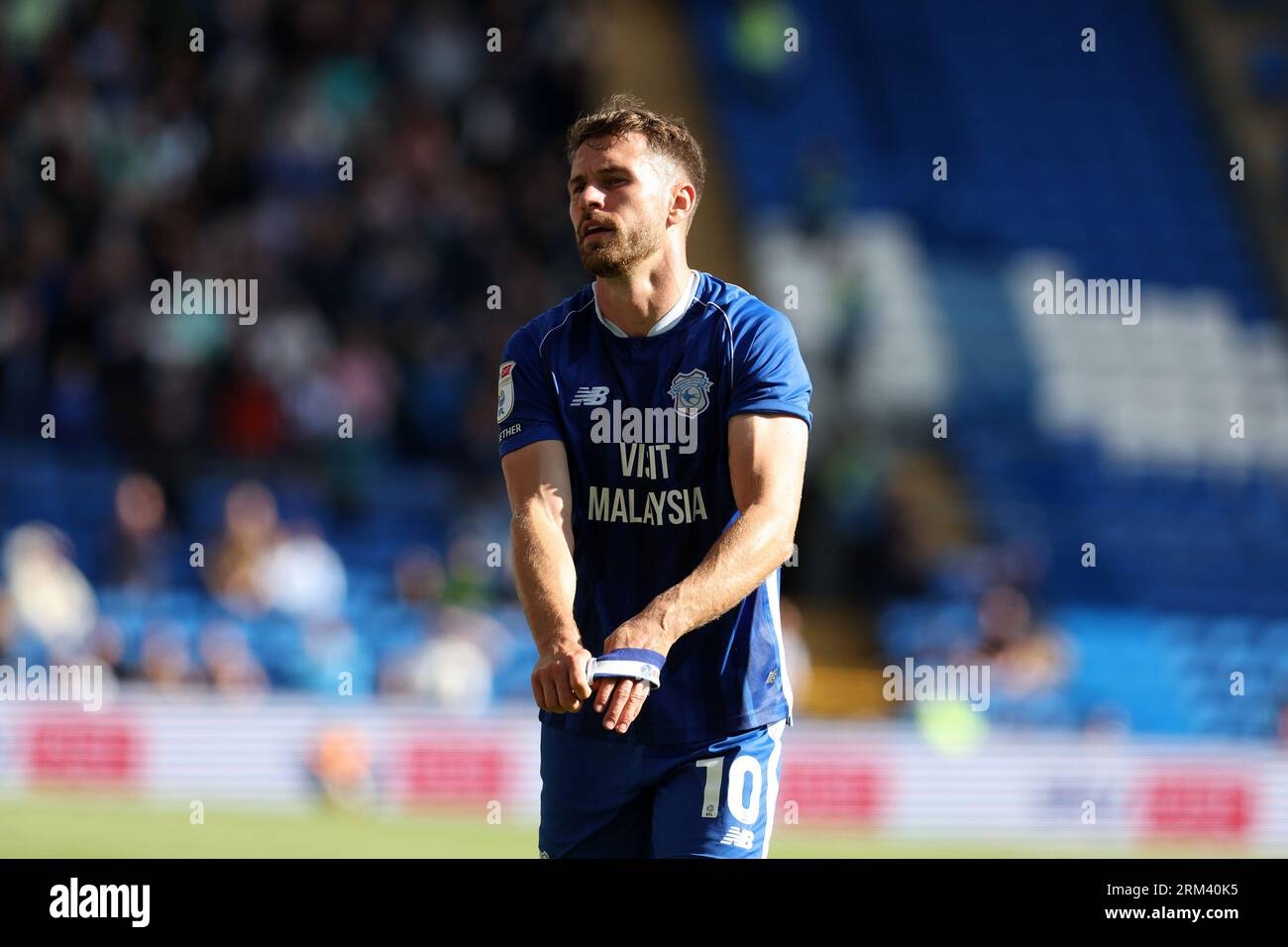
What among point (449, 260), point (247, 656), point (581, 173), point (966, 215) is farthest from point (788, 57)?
point (581, 173)

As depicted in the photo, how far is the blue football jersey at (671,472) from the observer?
5.73m

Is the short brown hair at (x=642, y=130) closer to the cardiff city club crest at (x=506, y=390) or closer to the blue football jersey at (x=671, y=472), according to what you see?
the blue football jersey at (x=671, y=472)

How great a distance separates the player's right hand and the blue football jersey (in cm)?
56

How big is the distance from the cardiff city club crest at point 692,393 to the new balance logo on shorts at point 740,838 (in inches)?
47.7

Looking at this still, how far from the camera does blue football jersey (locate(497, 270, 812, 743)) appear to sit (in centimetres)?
→ 573

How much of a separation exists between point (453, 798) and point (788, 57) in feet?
42.1

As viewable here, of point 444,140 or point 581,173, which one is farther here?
point 444,140

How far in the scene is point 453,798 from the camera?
15477 millimetres

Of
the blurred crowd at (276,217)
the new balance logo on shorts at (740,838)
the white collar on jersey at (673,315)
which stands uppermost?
the blurred crowd at (276,217)

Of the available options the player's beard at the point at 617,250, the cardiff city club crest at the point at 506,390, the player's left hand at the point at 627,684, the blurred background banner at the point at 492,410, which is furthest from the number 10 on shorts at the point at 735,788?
the blurred background banner at the point at 492,410

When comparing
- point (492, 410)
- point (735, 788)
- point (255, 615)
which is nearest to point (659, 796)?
point (735, 788)

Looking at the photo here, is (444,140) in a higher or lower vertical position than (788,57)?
lower

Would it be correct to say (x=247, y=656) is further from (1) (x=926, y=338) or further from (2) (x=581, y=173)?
(2) (x=581, y=173)

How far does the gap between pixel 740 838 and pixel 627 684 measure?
2.47 feet
